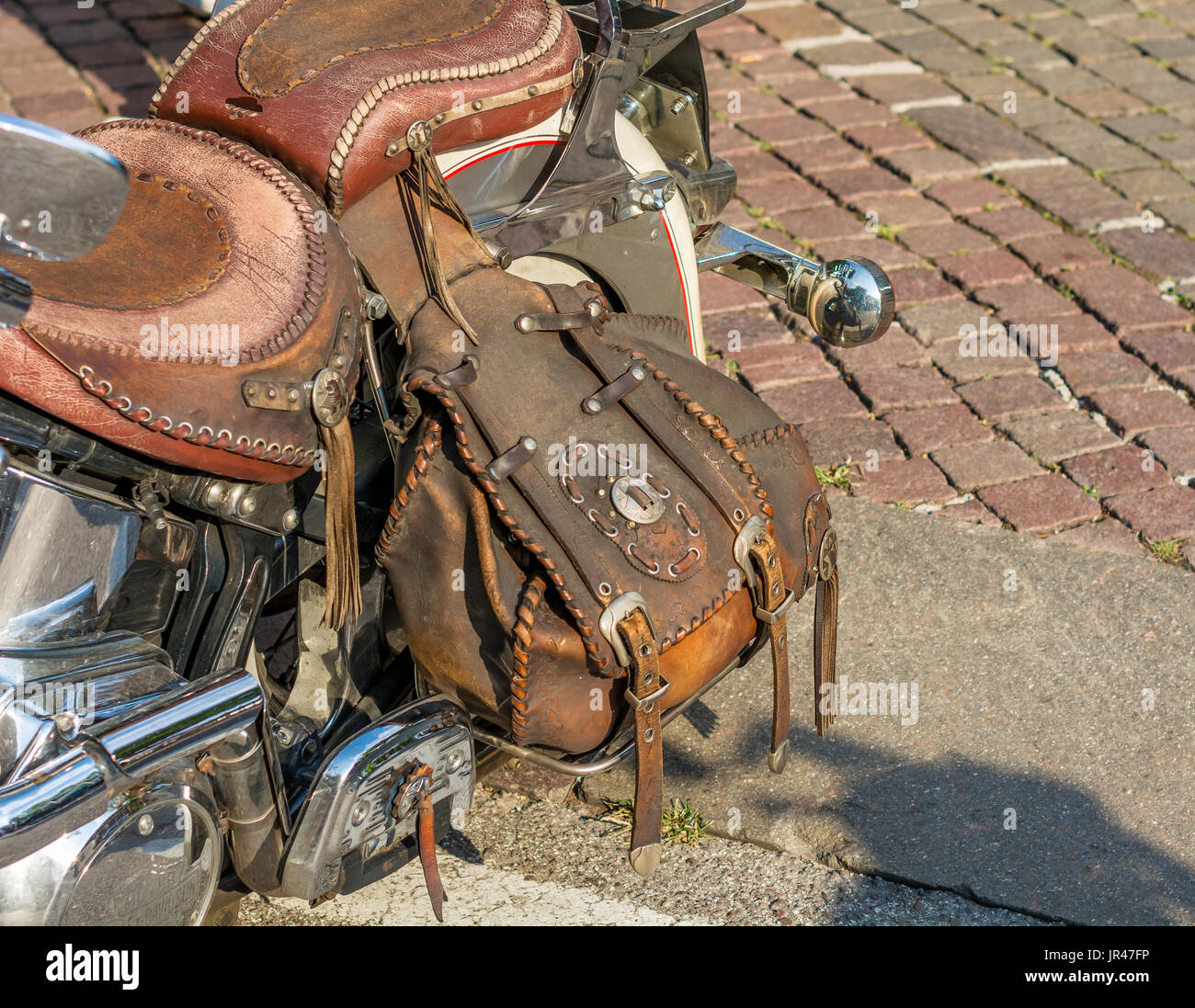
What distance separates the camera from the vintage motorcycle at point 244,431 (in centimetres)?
148

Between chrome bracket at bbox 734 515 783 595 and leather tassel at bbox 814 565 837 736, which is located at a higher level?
chrome bracket at bbox 734 515 783 595

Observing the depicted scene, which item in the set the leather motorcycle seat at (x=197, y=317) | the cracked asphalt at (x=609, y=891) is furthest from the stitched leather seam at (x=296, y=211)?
the cracked asphalt at (x=609, y=891)

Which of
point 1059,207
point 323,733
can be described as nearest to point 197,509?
point 323,733

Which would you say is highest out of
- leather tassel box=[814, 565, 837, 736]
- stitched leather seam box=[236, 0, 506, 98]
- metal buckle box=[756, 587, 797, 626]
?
stitched leather seam box=[236, 0, 506, 98]

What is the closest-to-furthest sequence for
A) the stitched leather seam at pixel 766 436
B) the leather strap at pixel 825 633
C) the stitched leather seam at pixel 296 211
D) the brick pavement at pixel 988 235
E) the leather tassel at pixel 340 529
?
the stitched leather seam at pixel 296 211 < the leather tassel at pixel 340 529 < the stitched leather seam at pixel 766 436 < the leather strap at pixel 825 633 < the brick pavement at pixel 988 235

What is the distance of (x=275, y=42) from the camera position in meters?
1.86

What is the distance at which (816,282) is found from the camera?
249 centimetres

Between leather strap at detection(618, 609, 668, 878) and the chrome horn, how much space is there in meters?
1.03

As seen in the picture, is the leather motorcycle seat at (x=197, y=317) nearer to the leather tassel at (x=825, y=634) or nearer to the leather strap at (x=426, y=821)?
the leather strap at (x=426, y=821)

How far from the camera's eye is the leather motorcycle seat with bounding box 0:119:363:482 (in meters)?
1.45

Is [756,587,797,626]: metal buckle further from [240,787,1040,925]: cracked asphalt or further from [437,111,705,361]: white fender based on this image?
[437,111,705,361]: white fender

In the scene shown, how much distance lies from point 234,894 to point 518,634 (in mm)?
626

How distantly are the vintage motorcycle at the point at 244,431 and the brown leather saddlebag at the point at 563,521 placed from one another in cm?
8

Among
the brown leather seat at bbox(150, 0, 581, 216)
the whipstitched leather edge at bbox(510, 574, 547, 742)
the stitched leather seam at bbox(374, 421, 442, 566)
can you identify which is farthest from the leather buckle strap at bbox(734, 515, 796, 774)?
the brown leather seat at bbox(150, 0, 581, 216)
